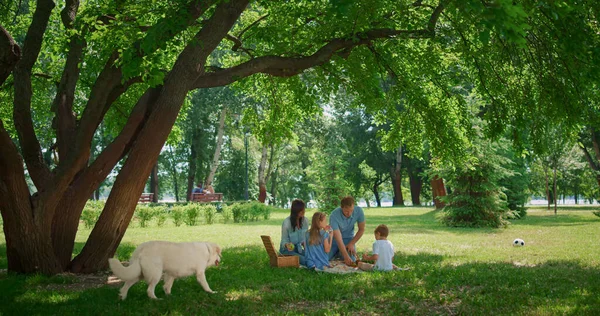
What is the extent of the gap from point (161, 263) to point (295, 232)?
3.61 meters

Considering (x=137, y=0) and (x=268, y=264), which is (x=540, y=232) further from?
(x=137, y=0)

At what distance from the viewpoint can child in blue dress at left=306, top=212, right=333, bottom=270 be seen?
32.9 ft

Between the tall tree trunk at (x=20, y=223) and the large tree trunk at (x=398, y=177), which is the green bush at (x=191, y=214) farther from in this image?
the large tree trunk at (x=398, y=177)

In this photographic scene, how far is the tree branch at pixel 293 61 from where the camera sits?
35.3ft

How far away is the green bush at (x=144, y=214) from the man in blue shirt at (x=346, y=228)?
14524mm

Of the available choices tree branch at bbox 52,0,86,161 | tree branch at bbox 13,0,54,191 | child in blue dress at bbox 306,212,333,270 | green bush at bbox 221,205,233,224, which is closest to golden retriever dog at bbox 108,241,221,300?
child in blue dress at bbox 306,212,333,270

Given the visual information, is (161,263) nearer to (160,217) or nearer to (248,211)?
(160,217)

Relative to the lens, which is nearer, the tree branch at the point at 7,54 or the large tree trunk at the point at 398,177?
the tree branch at the point at 7,54

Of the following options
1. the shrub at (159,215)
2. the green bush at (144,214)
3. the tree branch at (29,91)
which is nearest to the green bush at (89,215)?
the green bush at (144,214)

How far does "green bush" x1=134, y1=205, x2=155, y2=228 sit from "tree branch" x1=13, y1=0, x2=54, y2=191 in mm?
13286

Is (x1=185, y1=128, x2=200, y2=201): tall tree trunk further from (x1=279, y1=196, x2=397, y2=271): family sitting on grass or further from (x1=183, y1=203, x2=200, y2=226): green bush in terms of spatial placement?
(x1=279, y1=196, x2=397, y2=271): family sitting on grass

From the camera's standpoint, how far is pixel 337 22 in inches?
435

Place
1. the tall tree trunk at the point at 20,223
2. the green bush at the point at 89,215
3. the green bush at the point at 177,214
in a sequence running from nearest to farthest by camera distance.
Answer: the tall tree trunk at the point at 20,223
the green bush at the point at 89,215
the green bush at the point at 177,214

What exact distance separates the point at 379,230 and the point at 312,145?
39.8 m
